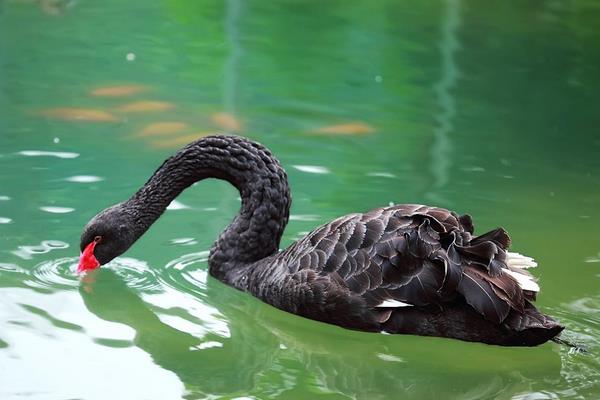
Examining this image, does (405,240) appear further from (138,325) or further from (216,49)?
(216,49)

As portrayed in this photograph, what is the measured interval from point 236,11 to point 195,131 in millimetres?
4679

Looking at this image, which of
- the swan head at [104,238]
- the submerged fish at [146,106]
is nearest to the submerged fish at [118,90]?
the submerged fish at [146,106]

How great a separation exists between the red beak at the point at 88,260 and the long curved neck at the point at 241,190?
28 centimetres

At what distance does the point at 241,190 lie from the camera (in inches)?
214

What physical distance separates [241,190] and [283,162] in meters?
1.65

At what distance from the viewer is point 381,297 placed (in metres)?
4.53

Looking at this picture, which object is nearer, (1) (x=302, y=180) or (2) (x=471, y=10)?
(1) (x=302, y=180)

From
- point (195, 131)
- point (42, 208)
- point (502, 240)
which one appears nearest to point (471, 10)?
point (195, 131)

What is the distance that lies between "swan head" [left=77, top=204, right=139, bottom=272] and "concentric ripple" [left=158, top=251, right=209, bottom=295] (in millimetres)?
231

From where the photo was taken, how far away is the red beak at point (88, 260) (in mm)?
5148

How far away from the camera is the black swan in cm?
438

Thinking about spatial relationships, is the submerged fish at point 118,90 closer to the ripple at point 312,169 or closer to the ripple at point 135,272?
the ripple at point 312,169

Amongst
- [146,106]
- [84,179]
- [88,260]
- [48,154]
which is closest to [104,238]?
[88,260]

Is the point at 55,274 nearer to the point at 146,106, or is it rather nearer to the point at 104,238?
the point at 104,238
